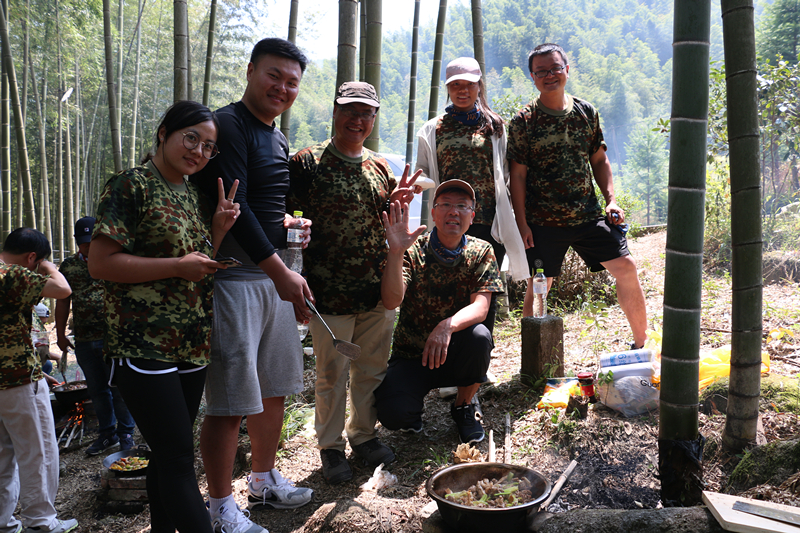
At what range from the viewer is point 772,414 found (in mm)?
2529

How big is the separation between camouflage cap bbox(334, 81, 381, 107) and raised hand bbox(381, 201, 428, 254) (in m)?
0.48

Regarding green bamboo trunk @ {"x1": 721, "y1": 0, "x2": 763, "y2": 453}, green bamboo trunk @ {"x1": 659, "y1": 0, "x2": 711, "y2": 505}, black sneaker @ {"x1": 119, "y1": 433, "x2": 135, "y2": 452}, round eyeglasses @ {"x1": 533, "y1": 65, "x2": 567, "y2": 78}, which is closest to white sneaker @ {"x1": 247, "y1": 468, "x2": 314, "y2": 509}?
green bamboo trunk @ {"x1": 659, "y1": 0, "x2": 711, "y2": 505}

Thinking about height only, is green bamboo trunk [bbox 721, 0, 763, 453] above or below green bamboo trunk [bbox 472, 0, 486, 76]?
below

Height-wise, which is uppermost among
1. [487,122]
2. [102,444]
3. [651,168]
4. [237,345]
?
[651,168]

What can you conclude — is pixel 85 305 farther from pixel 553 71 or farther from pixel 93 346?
pixel 553 71

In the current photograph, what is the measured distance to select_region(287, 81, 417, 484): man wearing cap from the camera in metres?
2.47

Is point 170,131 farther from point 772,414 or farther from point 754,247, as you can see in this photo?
point 772,414

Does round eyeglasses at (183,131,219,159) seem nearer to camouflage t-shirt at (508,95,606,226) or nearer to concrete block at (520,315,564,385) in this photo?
camouflage t-shirt at (508,95,606,226)

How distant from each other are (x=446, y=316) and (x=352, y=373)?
23.4 inches

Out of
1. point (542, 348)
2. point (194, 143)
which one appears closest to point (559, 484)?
point (542, 348)

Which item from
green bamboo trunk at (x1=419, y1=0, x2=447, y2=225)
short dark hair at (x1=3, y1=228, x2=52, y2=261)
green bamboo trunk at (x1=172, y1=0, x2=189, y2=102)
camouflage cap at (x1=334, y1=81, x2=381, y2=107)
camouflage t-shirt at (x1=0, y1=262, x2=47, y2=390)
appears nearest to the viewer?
camouflage cap at (x1=334, y1=81, x2=381, y2=107)

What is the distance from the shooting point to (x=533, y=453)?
268cm

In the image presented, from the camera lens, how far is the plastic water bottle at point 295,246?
223 cm

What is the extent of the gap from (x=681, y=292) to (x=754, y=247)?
0.41 m
